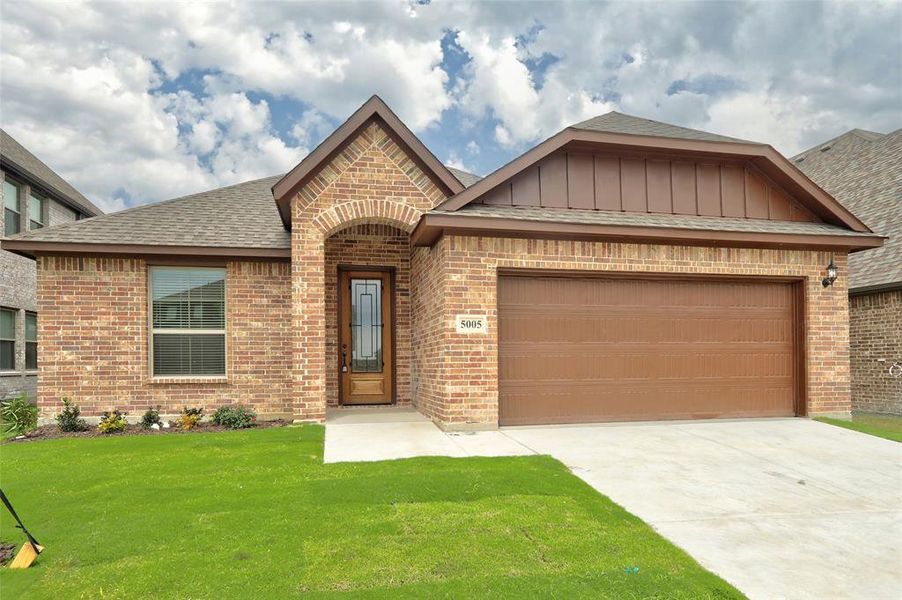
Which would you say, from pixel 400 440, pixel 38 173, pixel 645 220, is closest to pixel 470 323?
pixel 400 440

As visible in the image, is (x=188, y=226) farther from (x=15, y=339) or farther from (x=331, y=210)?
(x=15, y=339)

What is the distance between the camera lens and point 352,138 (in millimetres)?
9812

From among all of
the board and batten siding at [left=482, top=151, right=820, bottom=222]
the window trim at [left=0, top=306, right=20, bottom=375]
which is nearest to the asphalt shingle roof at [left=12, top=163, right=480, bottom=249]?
the board and batten siding at [left=482, top=151, right=820, bottom=222]

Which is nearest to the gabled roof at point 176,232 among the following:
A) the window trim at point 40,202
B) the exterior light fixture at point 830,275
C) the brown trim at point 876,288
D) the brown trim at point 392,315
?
the brown trim at point 392,315

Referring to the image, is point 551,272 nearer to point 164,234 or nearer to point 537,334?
point 537,334

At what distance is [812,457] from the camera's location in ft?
24.0

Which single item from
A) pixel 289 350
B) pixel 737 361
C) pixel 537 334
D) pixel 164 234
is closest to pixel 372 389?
pixel 289 350

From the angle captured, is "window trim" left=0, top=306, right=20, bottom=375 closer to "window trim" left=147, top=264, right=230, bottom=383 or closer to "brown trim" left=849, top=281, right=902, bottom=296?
"window trim" left=147, top=264, right=230, bottom=383

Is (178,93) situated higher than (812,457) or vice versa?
(178,93)

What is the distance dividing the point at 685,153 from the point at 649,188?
87 centimetres

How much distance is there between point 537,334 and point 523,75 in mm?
8621

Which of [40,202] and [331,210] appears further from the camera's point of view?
[40,202]

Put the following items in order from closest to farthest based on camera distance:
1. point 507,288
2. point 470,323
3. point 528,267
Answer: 1. point 470,323
2. point 528,267
3. point 507,288

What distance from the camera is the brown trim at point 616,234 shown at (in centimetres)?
864
